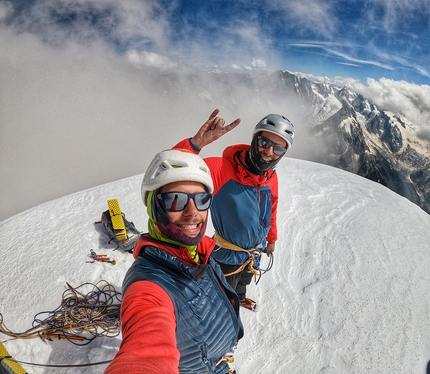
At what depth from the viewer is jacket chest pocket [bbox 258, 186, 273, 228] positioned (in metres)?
3.21

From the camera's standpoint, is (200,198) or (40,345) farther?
(40,345)

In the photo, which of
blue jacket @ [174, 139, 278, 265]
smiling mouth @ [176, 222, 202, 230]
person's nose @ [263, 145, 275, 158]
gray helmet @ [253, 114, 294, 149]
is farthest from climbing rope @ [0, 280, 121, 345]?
gray helmet @ [253, 114, 294, 149]

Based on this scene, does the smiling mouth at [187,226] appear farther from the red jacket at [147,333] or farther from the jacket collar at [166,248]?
the red jacket at [147,333]

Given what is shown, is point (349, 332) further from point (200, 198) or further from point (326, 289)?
point (200, 198)

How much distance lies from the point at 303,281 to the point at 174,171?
3.87 meters

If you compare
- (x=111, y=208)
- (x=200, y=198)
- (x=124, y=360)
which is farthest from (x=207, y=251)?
(x=111, y=208)

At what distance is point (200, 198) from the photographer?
68.1 inches

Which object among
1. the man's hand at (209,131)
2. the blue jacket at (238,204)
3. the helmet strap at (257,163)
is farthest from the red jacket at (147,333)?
the helmet strap at (257,163)

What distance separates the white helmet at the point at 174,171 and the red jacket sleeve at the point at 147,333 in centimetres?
60

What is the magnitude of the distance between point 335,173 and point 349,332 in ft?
19.1

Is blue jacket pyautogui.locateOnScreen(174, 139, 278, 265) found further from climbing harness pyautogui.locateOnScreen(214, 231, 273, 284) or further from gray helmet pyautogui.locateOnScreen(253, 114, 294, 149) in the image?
gray helmet pyautogui.locateOnScreen(253, 114, 294, 149)

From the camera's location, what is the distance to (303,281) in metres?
4.67

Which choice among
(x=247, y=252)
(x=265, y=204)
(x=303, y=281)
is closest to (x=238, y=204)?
(x=265, y=204)

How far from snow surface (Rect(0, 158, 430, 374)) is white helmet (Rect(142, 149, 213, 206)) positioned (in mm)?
2624
